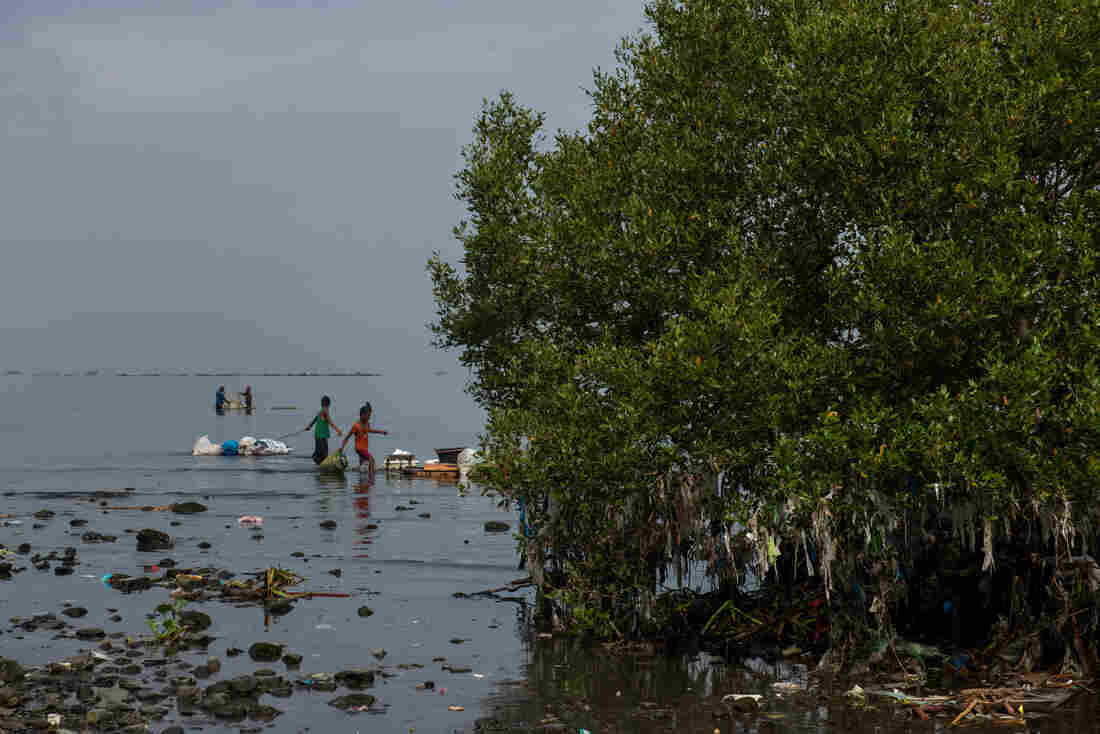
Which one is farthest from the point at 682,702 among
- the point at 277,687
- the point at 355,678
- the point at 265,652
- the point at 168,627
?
the point at 168,627

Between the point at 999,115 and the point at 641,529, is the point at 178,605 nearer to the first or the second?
the point at 641,529

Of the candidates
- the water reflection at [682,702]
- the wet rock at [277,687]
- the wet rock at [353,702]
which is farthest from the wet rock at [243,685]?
the water reflection at [682,702]

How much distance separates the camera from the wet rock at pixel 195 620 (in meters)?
20.0

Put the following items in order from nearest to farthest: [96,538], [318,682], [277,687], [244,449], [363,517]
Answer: [277,687], [318,682], [96,538], [363,517], [244,449]

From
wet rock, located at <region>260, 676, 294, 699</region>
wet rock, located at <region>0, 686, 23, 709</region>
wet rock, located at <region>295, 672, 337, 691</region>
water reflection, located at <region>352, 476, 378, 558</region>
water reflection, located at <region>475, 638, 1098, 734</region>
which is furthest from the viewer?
water reflection, located at <region>352, 476, 378, 558</region>

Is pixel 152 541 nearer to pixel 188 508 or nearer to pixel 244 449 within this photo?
pixel 188 508

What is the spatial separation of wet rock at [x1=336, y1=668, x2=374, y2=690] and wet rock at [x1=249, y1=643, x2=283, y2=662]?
64.3 inches

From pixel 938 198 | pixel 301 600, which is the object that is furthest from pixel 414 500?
pixel 938 198

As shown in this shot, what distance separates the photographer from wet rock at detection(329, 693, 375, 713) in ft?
51.5

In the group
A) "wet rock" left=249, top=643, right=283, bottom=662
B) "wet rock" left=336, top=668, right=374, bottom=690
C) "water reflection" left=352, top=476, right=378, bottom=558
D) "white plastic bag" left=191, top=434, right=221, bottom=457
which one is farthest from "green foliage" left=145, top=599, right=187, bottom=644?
"white plastic bag" left=191, top=434, right=221, bottom=457

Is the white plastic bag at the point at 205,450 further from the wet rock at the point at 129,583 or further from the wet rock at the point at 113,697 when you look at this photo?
the wet rock at the point at 113,697

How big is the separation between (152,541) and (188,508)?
30.3ft

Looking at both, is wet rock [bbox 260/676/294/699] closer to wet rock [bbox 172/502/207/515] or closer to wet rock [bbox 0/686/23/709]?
wet rock [bbox 0/686/23/709]

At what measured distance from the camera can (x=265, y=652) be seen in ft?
60.0
